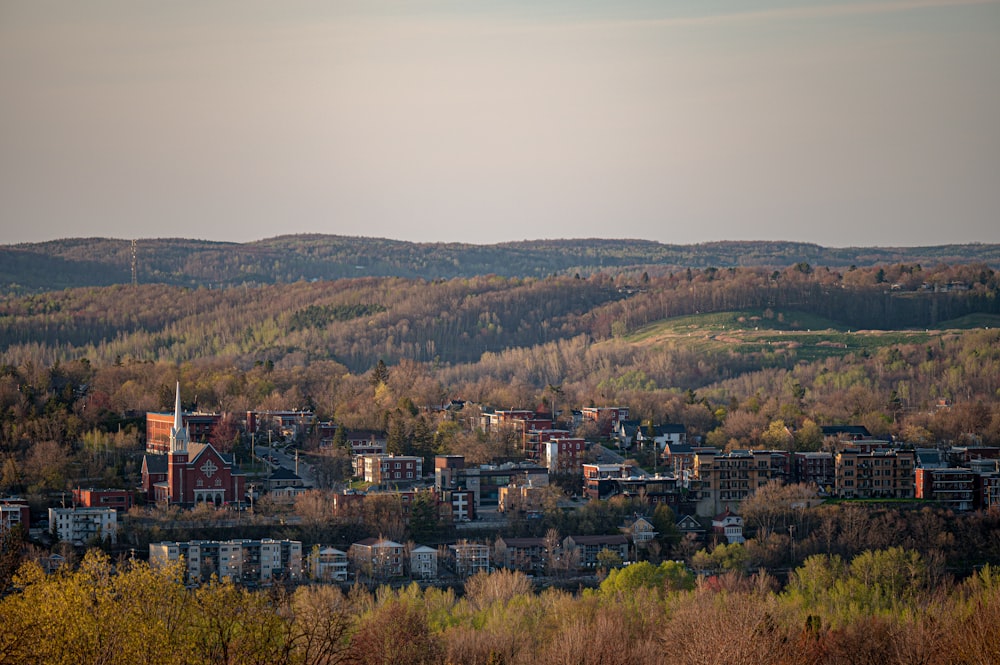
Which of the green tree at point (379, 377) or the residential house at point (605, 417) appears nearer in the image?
the residential house at point (605, 417)

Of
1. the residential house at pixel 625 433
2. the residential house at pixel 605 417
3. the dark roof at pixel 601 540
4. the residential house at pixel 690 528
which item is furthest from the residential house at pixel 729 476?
the residential house at pixel 605 417

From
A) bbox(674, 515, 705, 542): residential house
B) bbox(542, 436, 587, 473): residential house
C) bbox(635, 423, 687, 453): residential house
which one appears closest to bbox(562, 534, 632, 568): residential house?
bbox(674, 515, 705, 542): residential house

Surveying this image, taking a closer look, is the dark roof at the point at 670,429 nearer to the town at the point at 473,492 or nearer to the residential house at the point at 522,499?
the town at the point at 473,492

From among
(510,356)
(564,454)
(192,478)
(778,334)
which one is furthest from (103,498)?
(778,334)

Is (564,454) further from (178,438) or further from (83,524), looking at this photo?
(83,524)

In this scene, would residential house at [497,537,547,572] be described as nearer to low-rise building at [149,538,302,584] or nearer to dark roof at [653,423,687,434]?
low-rise building at [149,538,302,584]

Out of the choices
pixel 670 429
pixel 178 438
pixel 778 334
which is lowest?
pixel 670 429

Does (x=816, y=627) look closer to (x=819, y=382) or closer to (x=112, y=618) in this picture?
(x=112, y=618)
